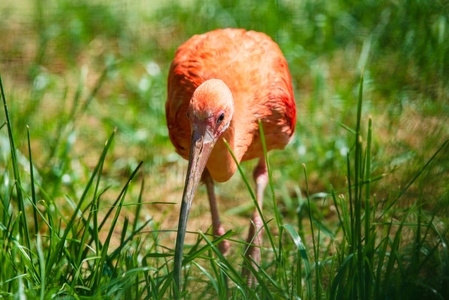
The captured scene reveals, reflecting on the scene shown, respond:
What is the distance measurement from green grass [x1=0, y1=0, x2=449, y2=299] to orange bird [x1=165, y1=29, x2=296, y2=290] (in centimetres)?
50

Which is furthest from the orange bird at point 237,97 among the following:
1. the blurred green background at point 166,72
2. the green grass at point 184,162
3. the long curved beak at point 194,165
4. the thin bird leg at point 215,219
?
the blurred green background at point 166,72

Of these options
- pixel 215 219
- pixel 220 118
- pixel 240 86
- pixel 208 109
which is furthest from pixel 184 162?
pixel 208 109

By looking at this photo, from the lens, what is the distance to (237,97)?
11.8 feet

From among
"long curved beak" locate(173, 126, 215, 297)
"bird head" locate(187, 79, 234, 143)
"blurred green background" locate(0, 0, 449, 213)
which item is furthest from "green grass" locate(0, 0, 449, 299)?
"bird head" locate(187, 79, 234, 143)

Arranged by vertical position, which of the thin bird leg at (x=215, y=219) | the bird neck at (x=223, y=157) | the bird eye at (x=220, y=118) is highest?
the bird eye at (x=220, y=118)

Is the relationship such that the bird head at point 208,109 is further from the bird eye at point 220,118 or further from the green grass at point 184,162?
the green grass at point 184,162

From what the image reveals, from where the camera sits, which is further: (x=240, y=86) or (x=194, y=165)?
(x=240, y=86)

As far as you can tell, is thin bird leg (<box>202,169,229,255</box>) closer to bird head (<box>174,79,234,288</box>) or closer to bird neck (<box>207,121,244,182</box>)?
bird neck (<box>207,121,244,182</box>)

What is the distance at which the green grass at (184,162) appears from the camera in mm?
2721

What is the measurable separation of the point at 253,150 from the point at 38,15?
3651 millimetres

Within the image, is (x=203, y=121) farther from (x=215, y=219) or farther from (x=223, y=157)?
(x=215, y=219)

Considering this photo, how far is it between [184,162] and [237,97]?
1532 mm

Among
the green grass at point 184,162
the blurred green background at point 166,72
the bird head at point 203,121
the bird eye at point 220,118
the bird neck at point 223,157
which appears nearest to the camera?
the green grass at point 184,162

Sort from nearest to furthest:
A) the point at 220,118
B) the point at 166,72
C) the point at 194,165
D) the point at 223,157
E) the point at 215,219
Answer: the point at 194,165 < the point at 220,118 < the point at 223,157 < the point at 215,219 < the point at 166,72
